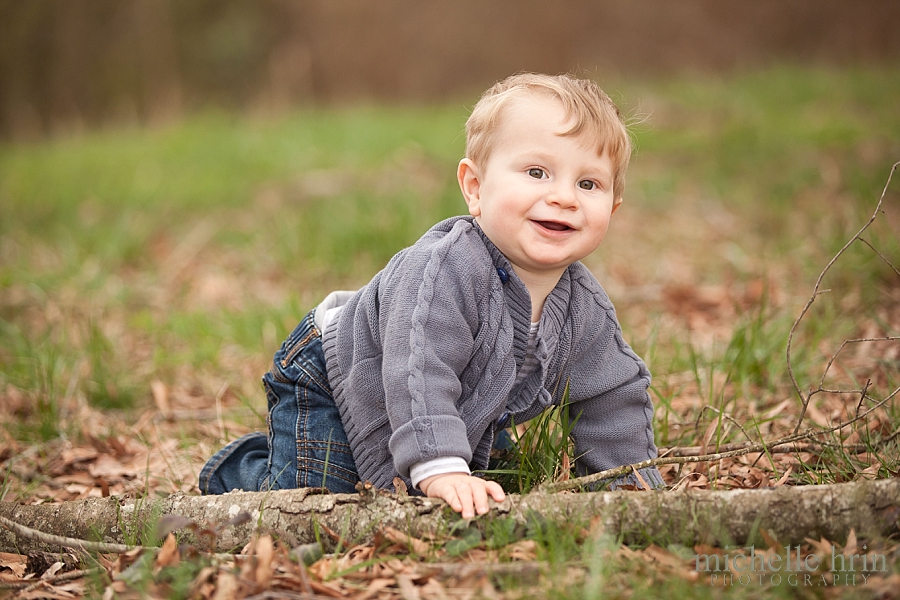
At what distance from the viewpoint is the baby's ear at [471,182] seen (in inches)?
82.4

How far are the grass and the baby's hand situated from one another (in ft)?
0.25

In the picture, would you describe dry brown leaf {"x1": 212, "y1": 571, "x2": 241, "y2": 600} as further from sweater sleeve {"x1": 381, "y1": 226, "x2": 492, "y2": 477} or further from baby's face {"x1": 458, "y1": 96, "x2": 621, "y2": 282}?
baby's face {"x1": 458, "y1": 96, "x2": 621, "y2": 282}

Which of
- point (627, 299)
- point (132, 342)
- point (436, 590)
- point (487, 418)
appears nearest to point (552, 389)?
point (487, 418)

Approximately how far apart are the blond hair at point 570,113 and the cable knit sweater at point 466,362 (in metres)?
0.24

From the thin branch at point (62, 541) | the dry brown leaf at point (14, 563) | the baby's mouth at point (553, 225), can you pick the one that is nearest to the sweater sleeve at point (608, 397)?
the baby's mouth at point (553, 225)

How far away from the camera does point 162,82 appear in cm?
1361

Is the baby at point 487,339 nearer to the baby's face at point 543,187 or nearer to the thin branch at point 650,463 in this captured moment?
the baby's face at point 543,187

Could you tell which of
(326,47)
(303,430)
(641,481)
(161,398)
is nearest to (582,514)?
(641,481)

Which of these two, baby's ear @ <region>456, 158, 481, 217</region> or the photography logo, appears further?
baby's ear @ <region>456, 158, 481, 217</region>

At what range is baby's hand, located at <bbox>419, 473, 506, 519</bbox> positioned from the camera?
1790 millimetres

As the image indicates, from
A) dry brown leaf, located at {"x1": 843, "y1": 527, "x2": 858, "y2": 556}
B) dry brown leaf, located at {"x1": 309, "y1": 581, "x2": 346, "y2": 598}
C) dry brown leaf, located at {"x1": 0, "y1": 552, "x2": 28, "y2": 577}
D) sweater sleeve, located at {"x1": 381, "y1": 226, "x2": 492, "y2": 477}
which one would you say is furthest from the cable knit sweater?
dry brown leaf, located at {"x1": 0, "y1": 552, "x2": 28, "y2": 577}

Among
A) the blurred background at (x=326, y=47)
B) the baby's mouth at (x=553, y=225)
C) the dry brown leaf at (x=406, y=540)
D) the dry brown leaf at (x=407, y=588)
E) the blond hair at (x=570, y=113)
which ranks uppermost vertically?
the blurred background at (x=326, y=47)

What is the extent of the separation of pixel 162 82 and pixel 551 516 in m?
13.6

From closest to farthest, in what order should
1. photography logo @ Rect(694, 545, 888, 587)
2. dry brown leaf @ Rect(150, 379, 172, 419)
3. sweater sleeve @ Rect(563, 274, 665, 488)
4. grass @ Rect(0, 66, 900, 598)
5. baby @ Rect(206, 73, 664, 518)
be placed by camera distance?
1. photography logo @ Rect(694, 545, 888, 587)
2. baby @ Rect(206, 73, 664, 518)
3. sweater sleeve @ Rect(563, 274, 665, 488)
4. grass @ Rect(0, 66, 900, 598)
5. dry brown leaf @ Rect(150, 379, 172, 419)
